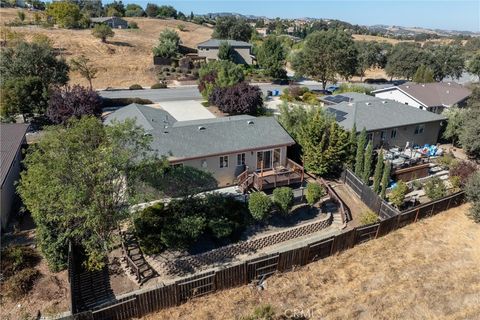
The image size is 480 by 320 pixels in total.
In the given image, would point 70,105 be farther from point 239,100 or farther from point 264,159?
point 264,159

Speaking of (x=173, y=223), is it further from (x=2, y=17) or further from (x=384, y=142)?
(x=2, y=17)

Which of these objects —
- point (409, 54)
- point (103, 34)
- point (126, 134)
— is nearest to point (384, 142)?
point (126, 134)

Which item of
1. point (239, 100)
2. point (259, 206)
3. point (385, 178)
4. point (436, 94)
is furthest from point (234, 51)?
point (259, 206)

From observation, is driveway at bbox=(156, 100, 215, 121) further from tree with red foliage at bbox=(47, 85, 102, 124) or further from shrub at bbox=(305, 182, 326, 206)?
shrub at bbox=(305, 182, 326, 206)

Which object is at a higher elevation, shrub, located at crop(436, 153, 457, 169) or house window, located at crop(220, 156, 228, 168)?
house window, located at crop(220, 156, 228, 168)

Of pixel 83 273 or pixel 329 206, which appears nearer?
pixel 83 273

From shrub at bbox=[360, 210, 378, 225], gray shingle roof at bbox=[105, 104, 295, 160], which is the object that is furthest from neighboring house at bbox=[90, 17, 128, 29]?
shrub at bbox=[360, 210, 378, 225]
